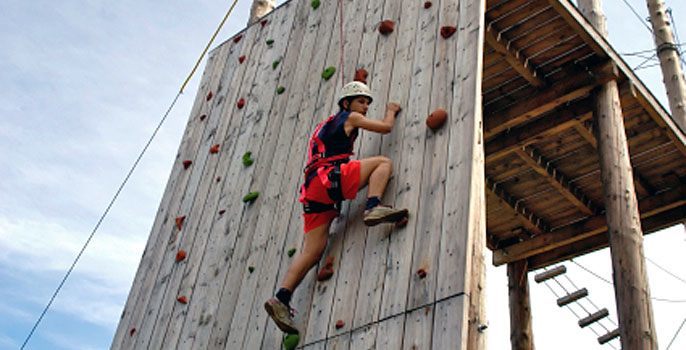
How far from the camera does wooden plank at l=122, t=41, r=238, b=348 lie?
16.8 ft

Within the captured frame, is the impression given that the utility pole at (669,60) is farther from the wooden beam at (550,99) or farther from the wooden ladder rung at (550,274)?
the wooden beam at (550,99)

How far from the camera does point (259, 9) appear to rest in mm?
7375

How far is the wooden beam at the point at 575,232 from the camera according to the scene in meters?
7.48

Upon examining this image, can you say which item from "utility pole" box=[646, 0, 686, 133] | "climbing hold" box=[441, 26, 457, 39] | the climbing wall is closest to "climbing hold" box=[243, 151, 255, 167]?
the climbing wall

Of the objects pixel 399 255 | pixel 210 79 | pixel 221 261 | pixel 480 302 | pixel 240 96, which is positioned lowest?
pixel 480 302

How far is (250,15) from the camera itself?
7.41 meters

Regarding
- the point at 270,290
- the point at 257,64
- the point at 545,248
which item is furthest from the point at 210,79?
the point at 545,248

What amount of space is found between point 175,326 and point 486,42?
339cm

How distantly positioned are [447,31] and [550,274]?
5.08m

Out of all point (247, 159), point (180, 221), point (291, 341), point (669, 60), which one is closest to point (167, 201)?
point (180, 221)

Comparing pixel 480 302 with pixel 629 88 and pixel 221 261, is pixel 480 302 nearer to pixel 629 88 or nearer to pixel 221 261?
pixel 221 261

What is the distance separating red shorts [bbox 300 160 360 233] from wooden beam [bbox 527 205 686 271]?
4.69 metres

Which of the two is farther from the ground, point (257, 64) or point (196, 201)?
Result: point (257, 64)

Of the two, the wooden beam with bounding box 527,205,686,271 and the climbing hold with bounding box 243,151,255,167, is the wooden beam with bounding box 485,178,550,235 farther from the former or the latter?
the climbing hold with bounding box 243,151,255,167
